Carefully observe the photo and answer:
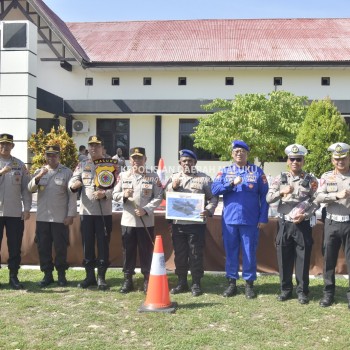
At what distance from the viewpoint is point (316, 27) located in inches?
→ 958

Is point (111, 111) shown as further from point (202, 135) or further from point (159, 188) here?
point (159, 188)

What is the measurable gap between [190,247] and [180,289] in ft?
1.90

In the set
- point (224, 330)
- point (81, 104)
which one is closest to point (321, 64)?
point (81, 104)

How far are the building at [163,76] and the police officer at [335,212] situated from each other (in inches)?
614

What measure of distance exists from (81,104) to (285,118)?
9530mm

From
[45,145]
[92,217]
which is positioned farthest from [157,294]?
[45,145]

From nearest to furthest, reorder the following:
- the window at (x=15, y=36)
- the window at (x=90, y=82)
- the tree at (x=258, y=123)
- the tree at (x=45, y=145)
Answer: the window at (x=15, y=36)
the tree at (x=45, y=145)
the tree at (x=258, y=123)
the window at (x=90, y=82)

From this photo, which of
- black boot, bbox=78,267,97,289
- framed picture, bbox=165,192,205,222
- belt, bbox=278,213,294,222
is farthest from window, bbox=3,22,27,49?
belt, bbox=278,213,294,222

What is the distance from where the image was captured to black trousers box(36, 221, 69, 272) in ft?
20.2

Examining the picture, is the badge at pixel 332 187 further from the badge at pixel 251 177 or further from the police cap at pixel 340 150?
the badge at pixel 251 177

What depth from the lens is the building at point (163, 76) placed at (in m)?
20.6

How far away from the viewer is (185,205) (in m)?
5.80

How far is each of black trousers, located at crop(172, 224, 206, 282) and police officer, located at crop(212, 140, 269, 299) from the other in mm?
358

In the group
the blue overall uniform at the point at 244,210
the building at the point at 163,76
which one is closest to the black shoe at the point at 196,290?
the blue overall uniform at the point at 244,210
